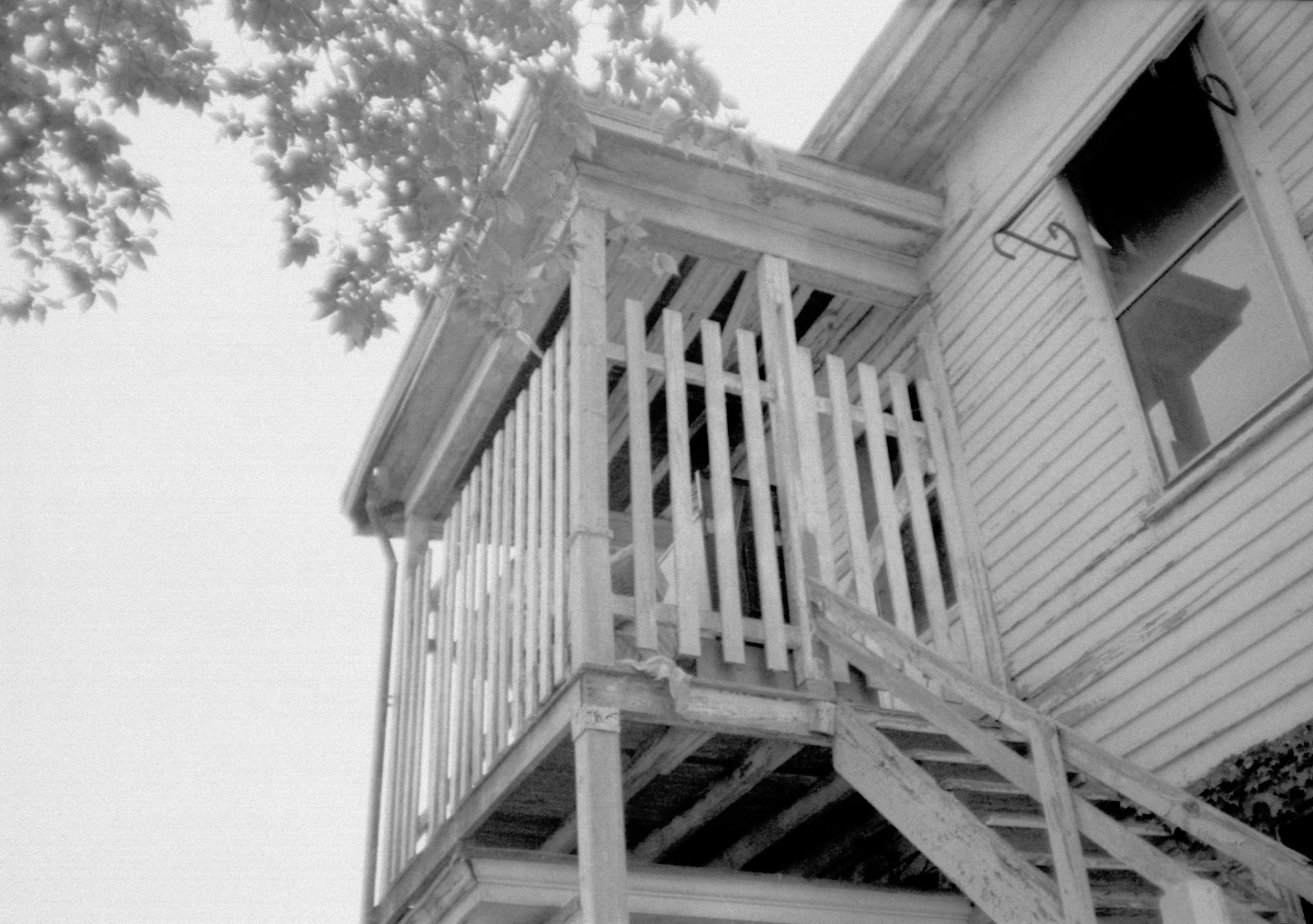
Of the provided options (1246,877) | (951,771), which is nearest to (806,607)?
(951,771)

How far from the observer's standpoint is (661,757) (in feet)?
20.9

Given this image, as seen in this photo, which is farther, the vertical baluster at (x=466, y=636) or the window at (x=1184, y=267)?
the vertical baluster at (x=466, y=636)

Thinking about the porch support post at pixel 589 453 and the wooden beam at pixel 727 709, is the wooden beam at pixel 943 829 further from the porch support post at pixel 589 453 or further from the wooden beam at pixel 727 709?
the porch support post at pixel 589 453

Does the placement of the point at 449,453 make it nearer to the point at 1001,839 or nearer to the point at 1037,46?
the point at 1037,46

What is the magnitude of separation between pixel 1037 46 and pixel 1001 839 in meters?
4.64

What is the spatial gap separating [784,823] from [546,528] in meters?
1.86

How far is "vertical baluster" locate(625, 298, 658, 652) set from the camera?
6227 mm

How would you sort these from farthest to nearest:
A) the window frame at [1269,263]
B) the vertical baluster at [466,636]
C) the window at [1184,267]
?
the vertical baluster at [466,636] → the window at [1184,267] → the window frame at [1269,263]

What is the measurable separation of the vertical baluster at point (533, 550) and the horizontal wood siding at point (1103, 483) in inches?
90.6

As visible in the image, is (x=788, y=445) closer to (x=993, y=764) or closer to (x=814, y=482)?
(x=814, y=482)

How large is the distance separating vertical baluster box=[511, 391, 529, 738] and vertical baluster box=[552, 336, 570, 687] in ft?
0.50

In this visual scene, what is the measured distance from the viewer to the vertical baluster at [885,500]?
22.8 feet

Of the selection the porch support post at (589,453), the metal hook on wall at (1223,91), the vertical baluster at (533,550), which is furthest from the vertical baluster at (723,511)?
the metal hook on wall at (1223,91)

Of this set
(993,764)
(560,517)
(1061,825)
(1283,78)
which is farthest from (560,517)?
(1283,78)
